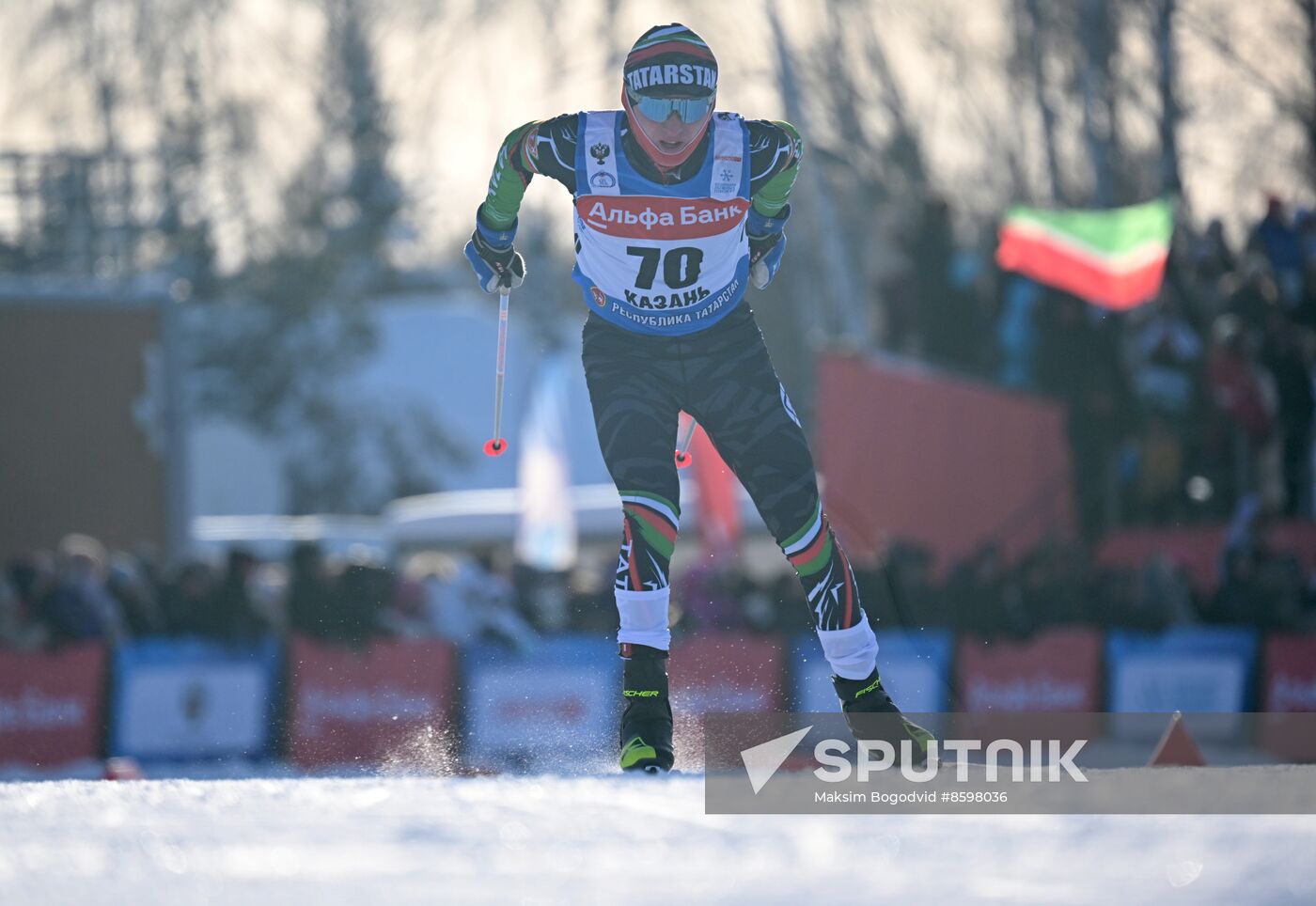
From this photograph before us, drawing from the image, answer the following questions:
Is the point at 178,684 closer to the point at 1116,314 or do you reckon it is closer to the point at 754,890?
the point at 1116,314

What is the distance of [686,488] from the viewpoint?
1584 centimetres

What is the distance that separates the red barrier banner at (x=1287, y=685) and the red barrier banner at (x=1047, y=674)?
105 cm

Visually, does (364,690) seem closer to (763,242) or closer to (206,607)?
(206,607)

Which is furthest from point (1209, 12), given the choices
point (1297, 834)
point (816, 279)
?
point (1297, 834)

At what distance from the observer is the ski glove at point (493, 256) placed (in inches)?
233

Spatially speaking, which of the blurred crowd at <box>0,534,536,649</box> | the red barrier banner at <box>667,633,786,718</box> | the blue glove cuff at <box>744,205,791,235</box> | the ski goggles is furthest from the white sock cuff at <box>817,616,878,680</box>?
the blurred crowd at <box>0,534,536,649</box>

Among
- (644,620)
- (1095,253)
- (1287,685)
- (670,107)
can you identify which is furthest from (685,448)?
(1095,253)

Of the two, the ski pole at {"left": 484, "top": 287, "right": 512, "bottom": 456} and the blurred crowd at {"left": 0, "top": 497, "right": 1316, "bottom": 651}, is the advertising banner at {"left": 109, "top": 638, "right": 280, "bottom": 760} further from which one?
the ski pole at {"left": 484, "top": 287, "right": 512, "bottom": 456}

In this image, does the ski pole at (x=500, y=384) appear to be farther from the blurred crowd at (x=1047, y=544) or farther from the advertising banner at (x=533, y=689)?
the advertising banner at (x=533, y=689)

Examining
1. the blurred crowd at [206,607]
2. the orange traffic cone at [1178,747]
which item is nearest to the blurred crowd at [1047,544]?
the blurred crowd at [206,607]

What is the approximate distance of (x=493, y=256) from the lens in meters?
5.92

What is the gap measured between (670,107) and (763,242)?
1.91ft

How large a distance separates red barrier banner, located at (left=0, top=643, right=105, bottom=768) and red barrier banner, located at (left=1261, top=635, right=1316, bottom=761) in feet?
22.9

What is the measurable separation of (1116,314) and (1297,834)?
980 cm
